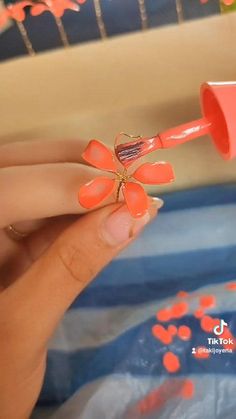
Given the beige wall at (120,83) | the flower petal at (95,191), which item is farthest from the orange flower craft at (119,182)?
the beige wall at (120,83)

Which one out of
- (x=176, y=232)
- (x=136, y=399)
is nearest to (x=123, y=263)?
(x=176, y=232)

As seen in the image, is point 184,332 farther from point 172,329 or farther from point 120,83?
point 120,83

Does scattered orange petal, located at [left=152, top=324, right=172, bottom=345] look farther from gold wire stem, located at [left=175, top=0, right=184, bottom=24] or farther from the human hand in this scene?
gold wire stem, located at [left=175, top=0, right=184, bottom=24]

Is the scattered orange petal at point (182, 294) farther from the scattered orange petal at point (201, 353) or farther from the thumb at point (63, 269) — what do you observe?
the thumb at point (63, 269)

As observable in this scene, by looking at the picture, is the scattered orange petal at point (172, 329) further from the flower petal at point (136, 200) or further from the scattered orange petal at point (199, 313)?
the flower petal at point (136, 200)

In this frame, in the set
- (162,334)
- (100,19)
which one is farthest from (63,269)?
(100,19)

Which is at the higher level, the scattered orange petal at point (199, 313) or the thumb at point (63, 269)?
the thumb at point (63, 269)

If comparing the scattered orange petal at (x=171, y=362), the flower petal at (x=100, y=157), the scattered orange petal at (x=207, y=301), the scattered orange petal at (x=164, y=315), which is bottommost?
the scattered orange petal at (x=171, y=362)
